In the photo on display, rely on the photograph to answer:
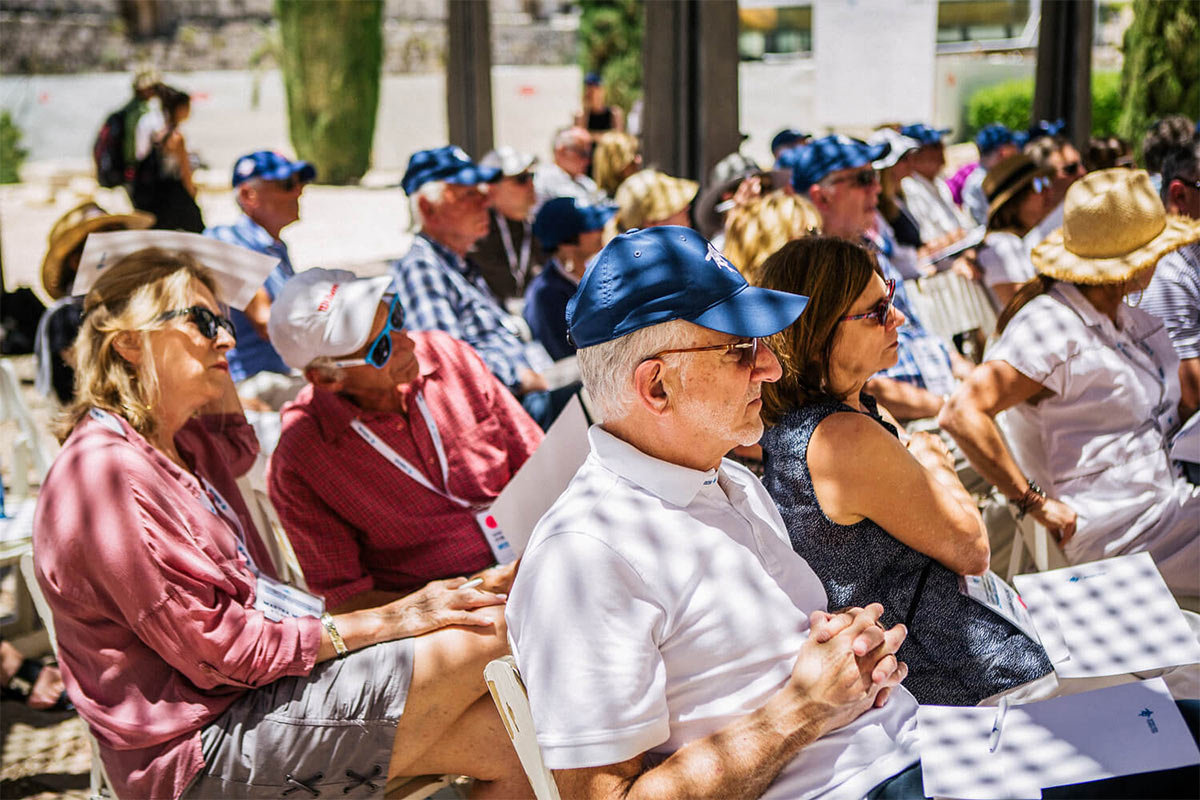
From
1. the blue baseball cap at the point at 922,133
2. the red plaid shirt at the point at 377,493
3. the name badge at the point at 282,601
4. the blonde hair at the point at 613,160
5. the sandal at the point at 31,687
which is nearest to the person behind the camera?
the name badge at the point at 282,601

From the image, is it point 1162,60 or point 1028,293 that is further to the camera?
point 1162,60

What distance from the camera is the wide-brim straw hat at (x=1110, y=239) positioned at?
295cm

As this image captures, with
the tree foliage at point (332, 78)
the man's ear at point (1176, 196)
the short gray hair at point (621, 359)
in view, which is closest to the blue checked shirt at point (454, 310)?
the short gray hair at point (621, 359)

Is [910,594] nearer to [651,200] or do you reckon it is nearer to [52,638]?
[52,638]

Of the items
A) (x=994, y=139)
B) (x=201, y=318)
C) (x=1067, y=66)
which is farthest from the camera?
(x=1067, y=66)

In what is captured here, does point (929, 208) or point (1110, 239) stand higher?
point (1110, 239)

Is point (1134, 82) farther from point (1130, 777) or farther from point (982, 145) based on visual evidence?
point (1130, 777)

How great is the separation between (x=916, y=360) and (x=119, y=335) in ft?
9.16

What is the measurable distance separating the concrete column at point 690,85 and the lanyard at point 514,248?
3.03ft

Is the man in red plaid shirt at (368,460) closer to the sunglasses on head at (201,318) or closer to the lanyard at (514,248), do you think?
the sunglasses on head at (201,318)

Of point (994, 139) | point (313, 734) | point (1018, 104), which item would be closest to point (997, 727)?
point (313, 734)

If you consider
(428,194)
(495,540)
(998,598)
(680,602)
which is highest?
(428,194)

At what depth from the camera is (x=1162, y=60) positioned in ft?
37.7

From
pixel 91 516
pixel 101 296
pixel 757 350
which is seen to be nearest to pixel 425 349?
pixel 101 296
